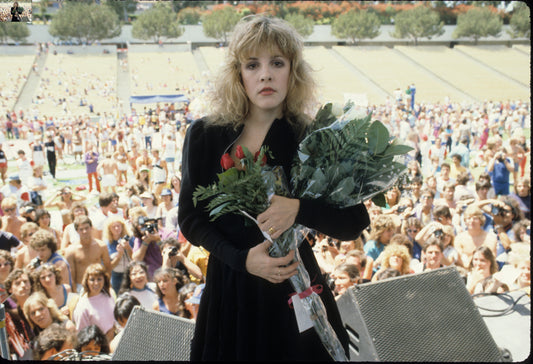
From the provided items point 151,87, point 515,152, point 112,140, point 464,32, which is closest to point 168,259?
point 515,152

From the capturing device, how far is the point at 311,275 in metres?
1.50

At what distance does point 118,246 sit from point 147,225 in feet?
1.24

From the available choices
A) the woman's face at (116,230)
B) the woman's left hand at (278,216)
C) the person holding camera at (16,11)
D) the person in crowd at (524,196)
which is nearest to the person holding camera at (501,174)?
the person in crowd at (524,196)

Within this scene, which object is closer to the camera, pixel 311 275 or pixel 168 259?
pixel 311 275

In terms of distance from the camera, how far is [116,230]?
16.8ft

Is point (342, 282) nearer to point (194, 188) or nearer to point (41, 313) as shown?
point (41, 313)

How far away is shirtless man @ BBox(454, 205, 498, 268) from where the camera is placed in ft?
15.3

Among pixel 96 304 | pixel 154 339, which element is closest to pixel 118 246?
pixel 96 304

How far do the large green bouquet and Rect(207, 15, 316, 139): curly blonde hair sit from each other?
0.69ft

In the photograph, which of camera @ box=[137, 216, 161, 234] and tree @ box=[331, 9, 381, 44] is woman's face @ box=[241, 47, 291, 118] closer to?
camera @ box=[137, 216, 161, 234]

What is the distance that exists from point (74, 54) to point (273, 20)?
48709 millimetres

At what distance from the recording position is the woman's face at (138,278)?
4.04 metres

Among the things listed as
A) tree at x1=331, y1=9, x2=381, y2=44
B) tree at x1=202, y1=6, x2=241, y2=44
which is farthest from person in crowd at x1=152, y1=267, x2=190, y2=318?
tree at x1=331, y1=9, x2=381, y2=44

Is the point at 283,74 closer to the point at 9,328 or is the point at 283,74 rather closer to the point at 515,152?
the point at 9,328
